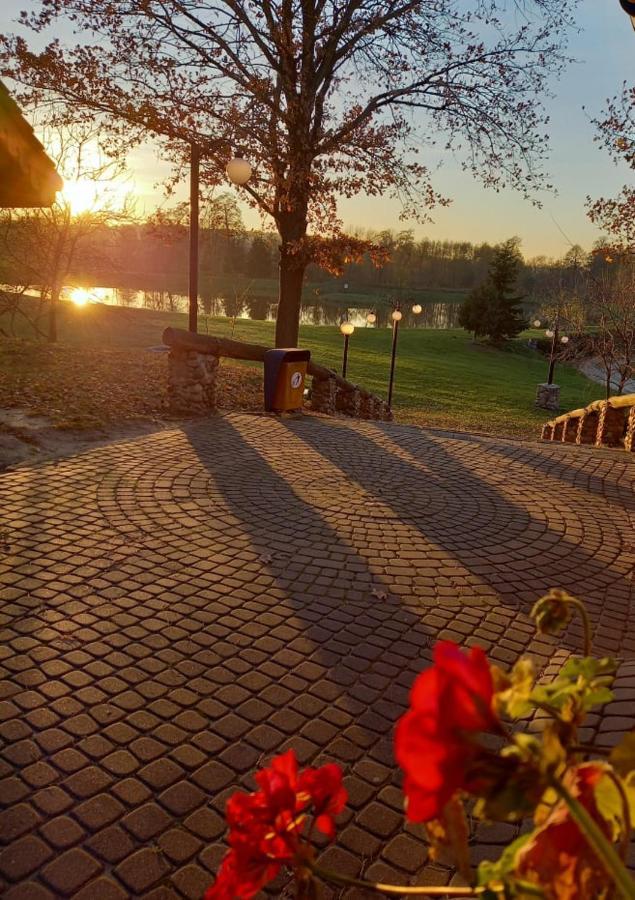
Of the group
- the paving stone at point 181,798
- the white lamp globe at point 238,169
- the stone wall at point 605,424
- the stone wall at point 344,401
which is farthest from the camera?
the stone wall at point 344,401

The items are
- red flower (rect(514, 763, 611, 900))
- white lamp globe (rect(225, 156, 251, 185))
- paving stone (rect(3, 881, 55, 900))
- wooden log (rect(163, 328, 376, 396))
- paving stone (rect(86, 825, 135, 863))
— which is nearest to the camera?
red flower (rect(514, 763, 611, 900))

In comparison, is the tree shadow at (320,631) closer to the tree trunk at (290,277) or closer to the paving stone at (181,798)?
the paving stone at (181,798)

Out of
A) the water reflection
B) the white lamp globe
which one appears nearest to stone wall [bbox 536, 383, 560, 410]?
the water reflection

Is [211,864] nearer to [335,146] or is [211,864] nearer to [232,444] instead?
[232,444]

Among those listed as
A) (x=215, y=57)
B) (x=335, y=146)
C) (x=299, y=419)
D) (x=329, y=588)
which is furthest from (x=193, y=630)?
(x=215, y=57)

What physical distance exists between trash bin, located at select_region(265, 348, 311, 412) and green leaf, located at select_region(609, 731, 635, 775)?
10609 millimetres

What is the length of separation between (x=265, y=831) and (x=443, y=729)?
0.40 meters

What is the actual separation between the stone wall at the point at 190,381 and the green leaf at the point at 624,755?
1037 cm

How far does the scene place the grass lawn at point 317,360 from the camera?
1141cm

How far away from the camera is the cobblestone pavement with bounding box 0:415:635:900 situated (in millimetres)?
2740

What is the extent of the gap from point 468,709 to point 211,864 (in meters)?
2.61

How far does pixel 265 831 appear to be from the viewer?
0.80 m

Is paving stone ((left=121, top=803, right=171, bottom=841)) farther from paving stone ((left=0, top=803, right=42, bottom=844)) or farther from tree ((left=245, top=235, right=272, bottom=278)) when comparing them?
tree ((left=245, top=235, right=272, bottom=278))

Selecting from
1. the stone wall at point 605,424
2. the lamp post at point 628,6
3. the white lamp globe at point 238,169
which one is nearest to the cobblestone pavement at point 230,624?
the lamp post at point 628,6
